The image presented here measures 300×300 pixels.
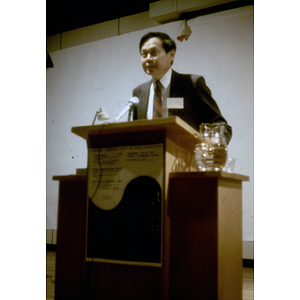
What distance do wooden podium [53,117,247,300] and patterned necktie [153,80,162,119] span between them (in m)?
0.67

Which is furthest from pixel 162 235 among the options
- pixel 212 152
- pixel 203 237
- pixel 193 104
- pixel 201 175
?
pixel 193 104

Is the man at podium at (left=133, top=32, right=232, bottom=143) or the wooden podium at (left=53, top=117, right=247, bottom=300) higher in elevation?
the man at podium at (left=133, top=32, right=232, bottom=143)

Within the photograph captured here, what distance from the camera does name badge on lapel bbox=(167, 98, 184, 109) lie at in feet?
6.31

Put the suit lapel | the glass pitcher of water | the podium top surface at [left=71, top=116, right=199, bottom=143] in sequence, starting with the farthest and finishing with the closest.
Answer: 1. the suit lapel
2. the glass pitcher of water
3. the podium top surface at [left=71, top=116, right=199, bottom=143]

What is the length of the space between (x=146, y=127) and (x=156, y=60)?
1.10 metres

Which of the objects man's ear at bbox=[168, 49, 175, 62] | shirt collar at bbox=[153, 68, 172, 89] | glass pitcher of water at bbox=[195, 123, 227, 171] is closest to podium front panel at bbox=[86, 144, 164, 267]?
glass pitcher of water at bbox=[195, 123, 227, 171]

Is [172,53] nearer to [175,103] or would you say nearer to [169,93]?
[169,93]

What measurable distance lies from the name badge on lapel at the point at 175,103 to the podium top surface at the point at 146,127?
0.69 m

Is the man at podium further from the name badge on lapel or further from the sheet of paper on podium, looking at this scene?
the sheet of paper on podium
